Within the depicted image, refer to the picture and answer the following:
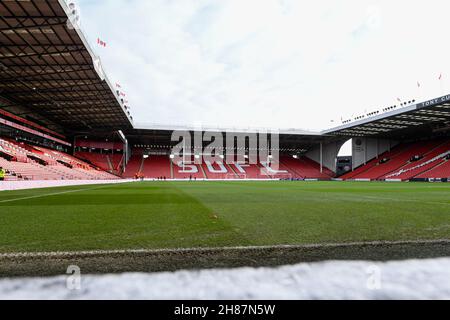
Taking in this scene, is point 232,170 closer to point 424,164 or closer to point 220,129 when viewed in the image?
point 220,129

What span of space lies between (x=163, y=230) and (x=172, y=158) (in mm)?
55685

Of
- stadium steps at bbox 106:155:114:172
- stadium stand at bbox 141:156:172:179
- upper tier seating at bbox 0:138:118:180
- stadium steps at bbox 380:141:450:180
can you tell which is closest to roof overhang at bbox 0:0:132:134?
upper tier seating at bbox 0:138:118:180

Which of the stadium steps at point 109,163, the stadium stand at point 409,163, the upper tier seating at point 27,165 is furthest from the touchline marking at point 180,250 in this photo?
the stadium steps at point 109,163

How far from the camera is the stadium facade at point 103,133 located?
17.4 metres

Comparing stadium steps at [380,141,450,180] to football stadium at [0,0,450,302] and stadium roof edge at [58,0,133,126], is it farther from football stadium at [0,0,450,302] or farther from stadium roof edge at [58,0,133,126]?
stadium roof edge at [58,0,133,126]

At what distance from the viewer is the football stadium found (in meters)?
2.81

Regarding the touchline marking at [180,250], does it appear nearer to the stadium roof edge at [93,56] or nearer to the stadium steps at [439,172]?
the stadium roof edge at [93,56]

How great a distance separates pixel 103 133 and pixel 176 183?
22.5 m

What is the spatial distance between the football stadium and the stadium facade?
0.18 m

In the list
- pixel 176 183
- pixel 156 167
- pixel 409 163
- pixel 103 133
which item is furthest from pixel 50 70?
pixel 409 163

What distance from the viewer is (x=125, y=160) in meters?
52.1

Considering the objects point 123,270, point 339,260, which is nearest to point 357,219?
point 339,260

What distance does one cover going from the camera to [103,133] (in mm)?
45562

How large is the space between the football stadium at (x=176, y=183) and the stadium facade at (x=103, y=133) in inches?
7.0
